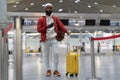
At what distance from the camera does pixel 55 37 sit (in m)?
7.60

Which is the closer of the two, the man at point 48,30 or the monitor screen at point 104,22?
the man at point 48,30

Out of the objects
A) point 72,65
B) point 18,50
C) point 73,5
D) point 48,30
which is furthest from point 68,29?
point 48,30

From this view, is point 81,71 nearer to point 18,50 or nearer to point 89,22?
point 89,22

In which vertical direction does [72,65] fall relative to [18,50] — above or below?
below

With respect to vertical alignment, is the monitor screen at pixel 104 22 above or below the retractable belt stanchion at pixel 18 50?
above

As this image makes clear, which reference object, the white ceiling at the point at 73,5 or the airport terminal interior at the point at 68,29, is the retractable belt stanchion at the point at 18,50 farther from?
the white ceiling at the point at 73,5

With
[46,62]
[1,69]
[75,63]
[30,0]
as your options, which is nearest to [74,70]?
[75,63]

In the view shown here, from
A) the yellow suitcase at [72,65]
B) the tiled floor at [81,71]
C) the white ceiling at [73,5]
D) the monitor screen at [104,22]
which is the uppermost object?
the white ceiling at [73,5]

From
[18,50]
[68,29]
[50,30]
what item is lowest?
[18,50]

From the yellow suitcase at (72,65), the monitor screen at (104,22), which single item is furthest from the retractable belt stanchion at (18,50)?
the monitor screen at (104,22)

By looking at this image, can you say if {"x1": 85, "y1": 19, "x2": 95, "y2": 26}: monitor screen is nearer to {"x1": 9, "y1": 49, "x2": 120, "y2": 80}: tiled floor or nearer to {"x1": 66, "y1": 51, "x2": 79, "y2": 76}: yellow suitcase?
{"x1": 9, "y1": 49, "x2": 120, "y2": 80}: tiled floor

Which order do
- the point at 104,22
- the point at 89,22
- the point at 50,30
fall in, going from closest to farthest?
the point at 50,30 < the point at 89,22 < the point at 104,22

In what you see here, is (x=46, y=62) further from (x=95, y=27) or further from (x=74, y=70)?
(x=95, y=27)

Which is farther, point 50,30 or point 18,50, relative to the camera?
point 18,50
